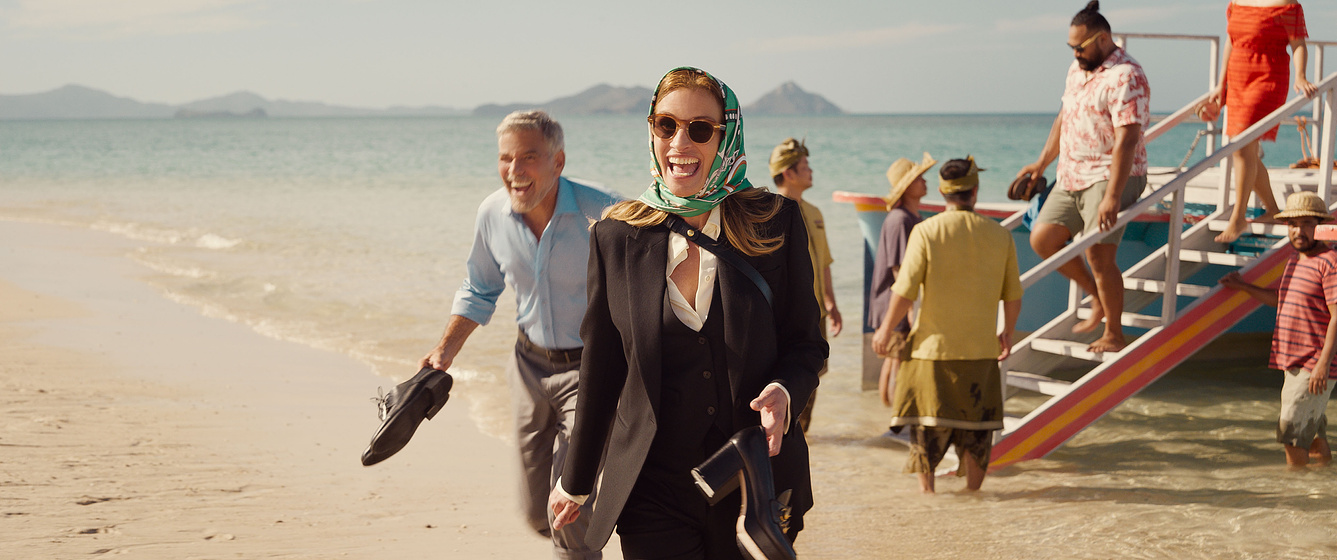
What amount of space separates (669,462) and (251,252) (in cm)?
1652

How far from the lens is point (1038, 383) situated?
6.13 m

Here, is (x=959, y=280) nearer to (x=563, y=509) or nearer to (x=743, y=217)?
(x=743, y=217)

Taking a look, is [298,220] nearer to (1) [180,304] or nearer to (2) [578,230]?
(1) [180,304]

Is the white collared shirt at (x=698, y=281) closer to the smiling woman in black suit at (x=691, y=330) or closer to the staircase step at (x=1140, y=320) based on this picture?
the smiling woman in black suit at (x=691, y=330)

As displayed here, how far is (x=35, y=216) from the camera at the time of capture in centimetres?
2288

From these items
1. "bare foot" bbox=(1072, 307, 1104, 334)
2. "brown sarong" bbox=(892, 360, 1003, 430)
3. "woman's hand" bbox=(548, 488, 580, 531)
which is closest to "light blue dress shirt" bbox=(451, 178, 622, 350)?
"woman's hand" bbox=(548, 488, 580, 531)

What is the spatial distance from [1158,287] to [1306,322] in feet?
2.82

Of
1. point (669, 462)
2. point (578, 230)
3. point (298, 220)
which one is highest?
point (578, 230)

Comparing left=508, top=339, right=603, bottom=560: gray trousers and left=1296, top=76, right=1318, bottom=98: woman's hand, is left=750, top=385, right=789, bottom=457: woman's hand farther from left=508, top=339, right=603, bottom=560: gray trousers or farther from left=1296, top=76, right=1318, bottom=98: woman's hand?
left=1296, top=76, right=1318, bottom=98: woman's hand

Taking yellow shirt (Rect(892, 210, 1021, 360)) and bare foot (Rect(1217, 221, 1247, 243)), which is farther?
bare foot (Rect(1217, 221, 1247, 243))

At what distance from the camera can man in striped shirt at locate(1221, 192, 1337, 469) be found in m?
5.57

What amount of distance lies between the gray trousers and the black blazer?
1.17 m

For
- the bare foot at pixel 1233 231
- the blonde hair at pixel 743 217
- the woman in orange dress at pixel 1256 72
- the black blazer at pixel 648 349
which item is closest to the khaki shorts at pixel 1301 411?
the bare foot at pixel 1233 231

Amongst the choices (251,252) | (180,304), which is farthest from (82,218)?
(180,304)
